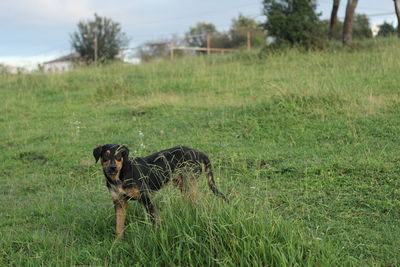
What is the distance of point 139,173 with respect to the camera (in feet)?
15.6

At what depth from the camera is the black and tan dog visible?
455 cm

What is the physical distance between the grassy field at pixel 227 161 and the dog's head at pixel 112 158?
53cm

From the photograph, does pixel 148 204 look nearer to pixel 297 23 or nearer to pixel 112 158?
pixel 112 158

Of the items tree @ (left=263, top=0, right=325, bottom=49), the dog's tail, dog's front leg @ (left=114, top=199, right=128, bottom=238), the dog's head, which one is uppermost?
tree @ (left=263, top=0, right=325, bottom=49)

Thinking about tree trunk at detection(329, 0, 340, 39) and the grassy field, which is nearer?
the grassy field

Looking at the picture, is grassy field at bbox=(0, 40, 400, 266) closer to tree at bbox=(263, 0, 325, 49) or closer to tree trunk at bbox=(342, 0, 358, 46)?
tree at bbox=(263, 0, 325, 49)

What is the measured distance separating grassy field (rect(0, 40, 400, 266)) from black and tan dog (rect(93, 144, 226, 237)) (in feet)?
0.52

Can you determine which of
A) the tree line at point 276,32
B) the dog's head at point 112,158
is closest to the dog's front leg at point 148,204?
the dog's head at point 112,158

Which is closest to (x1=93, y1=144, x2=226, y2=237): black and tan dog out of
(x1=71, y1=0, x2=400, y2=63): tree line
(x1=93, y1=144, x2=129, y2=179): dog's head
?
(x1=93, y1=144, x2=129, y2=179): dog's head

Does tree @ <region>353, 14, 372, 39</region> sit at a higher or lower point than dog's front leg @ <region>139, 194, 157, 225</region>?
higher

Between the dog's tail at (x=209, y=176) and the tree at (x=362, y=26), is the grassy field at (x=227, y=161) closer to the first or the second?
the dog's tail at (x=209, y=176)

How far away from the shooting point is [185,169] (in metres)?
4.88

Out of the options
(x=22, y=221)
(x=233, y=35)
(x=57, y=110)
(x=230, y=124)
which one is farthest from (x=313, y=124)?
(x=233, y=35)

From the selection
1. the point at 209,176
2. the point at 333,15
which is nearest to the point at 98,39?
the point at 333,15
